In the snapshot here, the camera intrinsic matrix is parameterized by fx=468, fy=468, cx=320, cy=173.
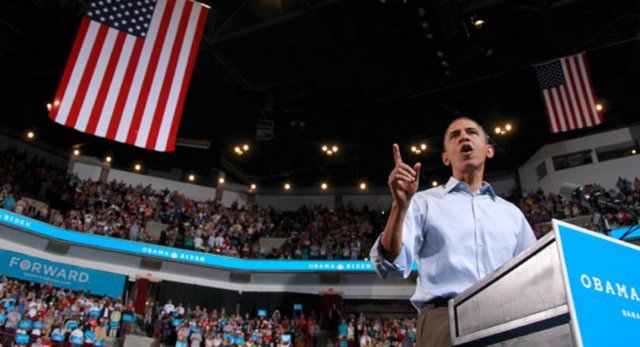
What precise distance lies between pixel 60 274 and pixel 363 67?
14.8 meters

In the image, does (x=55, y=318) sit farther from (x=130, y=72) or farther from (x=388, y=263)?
(x=388, y=263)

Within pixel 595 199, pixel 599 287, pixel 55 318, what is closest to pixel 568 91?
pixel 595 199

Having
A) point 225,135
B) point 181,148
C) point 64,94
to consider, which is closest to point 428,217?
point 64,94

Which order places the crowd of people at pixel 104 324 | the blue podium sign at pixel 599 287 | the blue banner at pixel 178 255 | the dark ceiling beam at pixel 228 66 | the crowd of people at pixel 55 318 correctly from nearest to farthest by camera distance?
1. the blue podium sign at pixel 599 287
2. the crowd of people at pixel 55 318
3. the crowd of people at pixel 104 324
4. the dark ceiling beam at pixel 228 66
5. the blue banner at pixel 178 255

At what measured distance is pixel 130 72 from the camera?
27.0 feet

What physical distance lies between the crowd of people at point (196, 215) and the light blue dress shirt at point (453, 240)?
17796mm

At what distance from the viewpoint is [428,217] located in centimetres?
209

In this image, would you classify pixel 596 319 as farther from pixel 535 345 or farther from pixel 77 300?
pixel 77 300

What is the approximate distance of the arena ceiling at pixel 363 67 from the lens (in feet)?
46.7

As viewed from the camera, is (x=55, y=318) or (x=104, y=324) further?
(x=104, y=324)

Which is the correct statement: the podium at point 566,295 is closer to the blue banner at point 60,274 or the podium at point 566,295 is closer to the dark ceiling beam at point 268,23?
the dark ceiling beam at point 268,23

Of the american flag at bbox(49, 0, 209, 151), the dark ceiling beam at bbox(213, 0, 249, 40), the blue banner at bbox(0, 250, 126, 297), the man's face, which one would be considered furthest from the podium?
the blue banner at bbox(0, 250, 126, 297)

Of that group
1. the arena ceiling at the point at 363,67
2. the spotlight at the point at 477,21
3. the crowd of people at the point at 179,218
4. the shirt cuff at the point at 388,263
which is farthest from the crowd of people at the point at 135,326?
the shirt cuff at the point at 388,263

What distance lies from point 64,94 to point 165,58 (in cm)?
181
